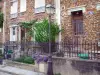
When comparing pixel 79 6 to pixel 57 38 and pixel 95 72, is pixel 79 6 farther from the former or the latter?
pixel 95 72

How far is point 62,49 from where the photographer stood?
13.8m

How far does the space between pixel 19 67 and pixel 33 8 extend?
6.60 meters

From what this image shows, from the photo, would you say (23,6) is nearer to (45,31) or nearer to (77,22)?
(45,31)

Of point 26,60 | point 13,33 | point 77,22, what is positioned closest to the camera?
point 26,60

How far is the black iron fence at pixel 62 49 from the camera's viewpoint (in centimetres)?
1273

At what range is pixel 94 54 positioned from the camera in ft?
39.8

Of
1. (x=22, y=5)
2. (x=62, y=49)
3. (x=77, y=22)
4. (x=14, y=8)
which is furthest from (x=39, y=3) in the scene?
(x=62, y=49)

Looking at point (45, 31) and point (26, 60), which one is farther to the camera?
point (45, 31)

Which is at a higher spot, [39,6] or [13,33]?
[39,6]

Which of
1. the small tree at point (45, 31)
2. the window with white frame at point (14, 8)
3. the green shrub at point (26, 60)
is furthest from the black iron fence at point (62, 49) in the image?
the window with white frame at point (14, 8)

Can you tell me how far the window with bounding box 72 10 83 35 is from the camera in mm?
16266

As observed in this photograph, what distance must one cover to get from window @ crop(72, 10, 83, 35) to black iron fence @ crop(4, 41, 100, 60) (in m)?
0.99

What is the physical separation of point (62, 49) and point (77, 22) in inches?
136

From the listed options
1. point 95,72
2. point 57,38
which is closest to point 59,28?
point 57,38
